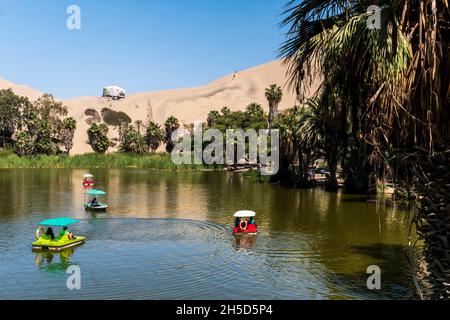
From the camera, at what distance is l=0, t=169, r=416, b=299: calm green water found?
61.7 ft

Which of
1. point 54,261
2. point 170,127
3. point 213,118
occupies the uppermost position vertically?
point 213,118

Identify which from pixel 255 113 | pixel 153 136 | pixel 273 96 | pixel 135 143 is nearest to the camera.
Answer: pixel 273 96

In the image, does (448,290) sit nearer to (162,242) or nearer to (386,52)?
(386,52)

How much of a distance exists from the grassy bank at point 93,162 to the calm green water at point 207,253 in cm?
5545

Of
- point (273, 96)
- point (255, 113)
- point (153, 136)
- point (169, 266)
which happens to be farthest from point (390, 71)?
point (153, 136)

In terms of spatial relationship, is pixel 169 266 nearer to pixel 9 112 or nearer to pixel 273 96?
pixel 273 96

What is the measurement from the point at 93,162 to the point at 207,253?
87513 millimetres

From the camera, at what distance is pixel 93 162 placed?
355ft

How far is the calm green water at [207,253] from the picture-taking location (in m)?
18.8

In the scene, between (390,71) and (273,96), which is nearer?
(390,71)

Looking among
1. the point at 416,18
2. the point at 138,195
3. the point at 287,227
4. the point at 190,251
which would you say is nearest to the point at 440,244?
the point at 416,18

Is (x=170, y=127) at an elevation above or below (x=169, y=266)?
above

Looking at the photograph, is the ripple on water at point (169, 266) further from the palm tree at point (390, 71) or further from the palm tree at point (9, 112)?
the palm tree at point (9, 112)
